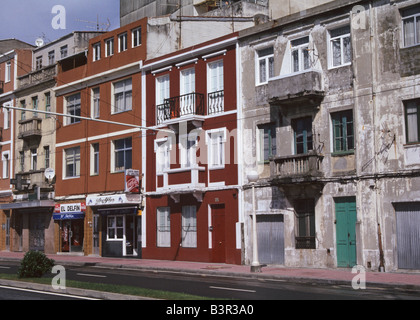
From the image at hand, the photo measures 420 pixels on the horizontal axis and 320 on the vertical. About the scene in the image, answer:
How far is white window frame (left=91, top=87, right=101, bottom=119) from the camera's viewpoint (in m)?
37.3

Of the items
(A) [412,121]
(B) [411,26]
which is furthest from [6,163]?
(B) [411,26]

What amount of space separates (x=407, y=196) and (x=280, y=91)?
6.91m

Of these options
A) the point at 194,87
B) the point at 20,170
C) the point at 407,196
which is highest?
the point at 194,87

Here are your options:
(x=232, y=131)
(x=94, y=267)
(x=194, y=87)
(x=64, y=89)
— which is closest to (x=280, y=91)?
(x=232, y=131)

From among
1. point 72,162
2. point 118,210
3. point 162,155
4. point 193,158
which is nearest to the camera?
point 193,158

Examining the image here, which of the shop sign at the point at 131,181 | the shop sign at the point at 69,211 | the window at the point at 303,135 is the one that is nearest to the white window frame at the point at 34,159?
the shop sign at the point at 69,211

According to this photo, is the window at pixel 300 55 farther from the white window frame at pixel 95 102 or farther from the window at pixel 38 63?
the window at pixel 38 63

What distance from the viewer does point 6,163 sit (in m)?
45.6

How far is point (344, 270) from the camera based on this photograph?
77.6 ft

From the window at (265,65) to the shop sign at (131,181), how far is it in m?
9.11

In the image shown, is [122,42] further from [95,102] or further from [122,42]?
[95,102]

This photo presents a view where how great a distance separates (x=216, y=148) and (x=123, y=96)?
27.6 ft

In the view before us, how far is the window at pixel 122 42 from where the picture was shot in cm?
3591
